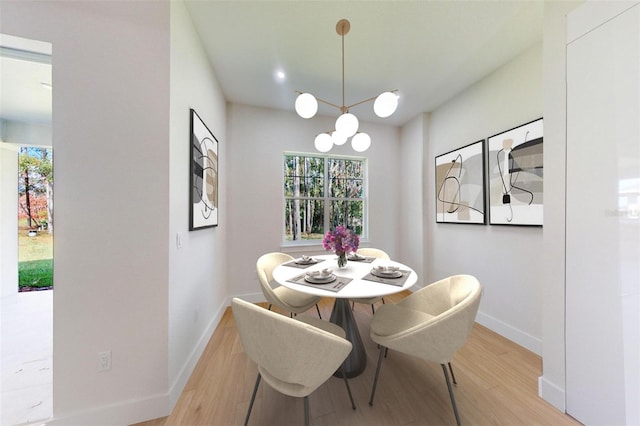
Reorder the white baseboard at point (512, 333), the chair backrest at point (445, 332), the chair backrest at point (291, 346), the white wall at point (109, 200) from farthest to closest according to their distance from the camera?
the white baseboard at point (512, 333) < the white wall at point (109, 200) < the chair backrest at point (445, 332) < the chair backrest at point (291, 346)

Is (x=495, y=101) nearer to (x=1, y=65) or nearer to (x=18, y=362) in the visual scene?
(x=1, y=65)

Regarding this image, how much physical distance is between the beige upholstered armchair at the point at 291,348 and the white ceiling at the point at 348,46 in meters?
2.01

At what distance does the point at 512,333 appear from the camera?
2105 mm

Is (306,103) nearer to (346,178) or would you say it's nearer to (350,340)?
(350,340)

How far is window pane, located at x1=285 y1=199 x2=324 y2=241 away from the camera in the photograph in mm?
3340

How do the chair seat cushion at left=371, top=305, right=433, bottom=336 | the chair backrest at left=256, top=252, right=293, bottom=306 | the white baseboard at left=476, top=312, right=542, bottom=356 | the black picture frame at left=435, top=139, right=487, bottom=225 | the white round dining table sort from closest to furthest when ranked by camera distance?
the white round dining table → the chair seat cushion at left=371, top=305, right=433, bottom=336 → the chair backrest at left=256, top=252, right=293, bottom=306 → the white baseboard at left=476, top=312, right=542, bottom=356 → the black picture frame at left=435, top=139, right=487, bottom=225

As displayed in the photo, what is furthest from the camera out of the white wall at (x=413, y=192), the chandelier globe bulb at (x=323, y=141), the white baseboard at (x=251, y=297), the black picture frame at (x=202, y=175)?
the white wall at (x=413, y=192)

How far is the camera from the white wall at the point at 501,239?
194cm

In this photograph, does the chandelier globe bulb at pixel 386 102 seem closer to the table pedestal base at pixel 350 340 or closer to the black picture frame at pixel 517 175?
the black picture frame at pixel 517 175

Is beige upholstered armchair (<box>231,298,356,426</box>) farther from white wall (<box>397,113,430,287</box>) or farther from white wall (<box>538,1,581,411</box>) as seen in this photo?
white wall (<box>397,113,430,287</box>)

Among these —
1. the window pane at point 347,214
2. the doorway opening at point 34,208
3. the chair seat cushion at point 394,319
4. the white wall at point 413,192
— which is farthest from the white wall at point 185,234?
the white wall at point 413,192

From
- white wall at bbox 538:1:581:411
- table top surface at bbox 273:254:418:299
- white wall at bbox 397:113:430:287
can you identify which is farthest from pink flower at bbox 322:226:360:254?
white wall at bbox 397:113:430:287

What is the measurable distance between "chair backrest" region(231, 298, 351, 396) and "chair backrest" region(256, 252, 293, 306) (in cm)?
78

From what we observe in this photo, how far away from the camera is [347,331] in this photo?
1.74m
